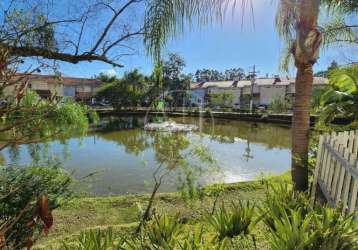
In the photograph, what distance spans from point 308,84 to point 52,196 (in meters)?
4.43

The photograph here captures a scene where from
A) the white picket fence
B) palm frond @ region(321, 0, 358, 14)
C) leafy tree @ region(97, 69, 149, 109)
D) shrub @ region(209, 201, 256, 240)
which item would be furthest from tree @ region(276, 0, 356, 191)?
leafy tree @ region(97, 69, 149, 109)

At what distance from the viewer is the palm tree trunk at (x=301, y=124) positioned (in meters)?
4.36

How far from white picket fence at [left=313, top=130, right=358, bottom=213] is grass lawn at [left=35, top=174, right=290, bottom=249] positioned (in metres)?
1.00

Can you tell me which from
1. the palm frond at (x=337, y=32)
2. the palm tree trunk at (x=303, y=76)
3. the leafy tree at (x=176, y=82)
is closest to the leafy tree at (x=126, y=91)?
the leafy tree at (x=176, y=82)

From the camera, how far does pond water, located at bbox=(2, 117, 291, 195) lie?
472 centimetres

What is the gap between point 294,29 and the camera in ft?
15.1

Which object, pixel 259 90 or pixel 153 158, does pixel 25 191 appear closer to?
pixel 153 158

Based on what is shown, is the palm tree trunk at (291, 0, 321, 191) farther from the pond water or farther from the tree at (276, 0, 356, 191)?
the pond water

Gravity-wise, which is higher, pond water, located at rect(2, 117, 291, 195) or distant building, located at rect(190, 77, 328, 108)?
distant building, located at rect(190, 77, 328, 108)

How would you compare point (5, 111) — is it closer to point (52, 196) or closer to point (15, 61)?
point (15, 61)

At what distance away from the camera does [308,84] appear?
4363mm

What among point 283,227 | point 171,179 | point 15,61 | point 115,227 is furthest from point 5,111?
point 171,179

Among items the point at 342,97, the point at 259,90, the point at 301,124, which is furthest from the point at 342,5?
the point at 259,90

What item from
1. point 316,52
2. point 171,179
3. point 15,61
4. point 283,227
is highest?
point 316,52
